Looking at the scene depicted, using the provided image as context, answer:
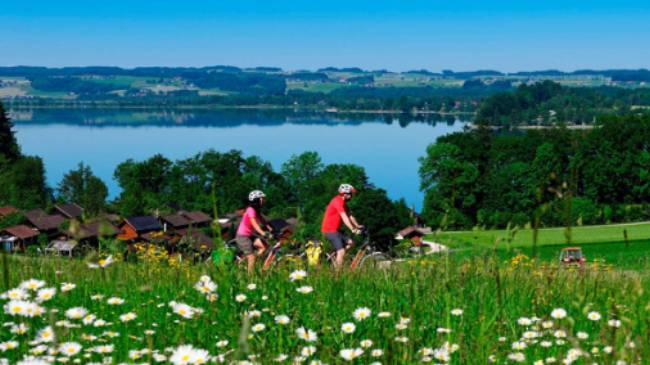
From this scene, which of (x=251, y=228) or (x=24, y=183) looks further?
(x=24, y=183)

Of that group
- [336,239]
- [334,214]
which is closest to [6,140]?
[334,214]

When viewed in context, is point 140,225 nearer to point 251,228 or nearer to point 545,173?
point 545,173

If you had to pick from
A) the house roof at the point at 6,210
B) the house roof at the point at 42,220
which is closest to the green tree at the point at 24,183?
the house roof at the point at 6,210

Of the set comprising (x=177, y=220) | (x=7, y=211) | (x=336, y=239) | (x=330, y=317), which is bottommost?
(x=177, y=220)

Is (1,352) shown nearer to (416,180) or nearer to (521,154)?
(521,154)

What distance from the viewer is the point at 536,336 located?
4.25m

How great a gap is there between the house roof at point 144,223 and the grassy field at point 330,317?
6102 cm

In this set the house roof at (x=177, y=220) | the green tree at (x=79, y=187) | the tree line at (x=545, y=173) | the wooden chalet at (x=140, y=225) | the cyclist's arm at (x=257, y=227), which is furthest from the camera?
the tree line at (x=545, y=173)

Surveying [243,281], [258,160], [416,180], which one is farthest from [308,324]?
[416,180]

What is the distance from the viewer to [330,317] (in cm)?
483

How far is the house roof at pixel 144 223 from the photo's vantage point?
2608 inches

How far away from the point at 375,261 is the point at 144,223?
209 feet

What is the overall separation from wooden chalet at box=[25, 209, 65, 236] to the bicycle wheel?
55.0 metres

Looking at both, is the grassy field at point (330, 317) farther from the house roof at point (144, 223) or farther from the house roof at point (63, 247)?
the house roof at point (144, 223)
